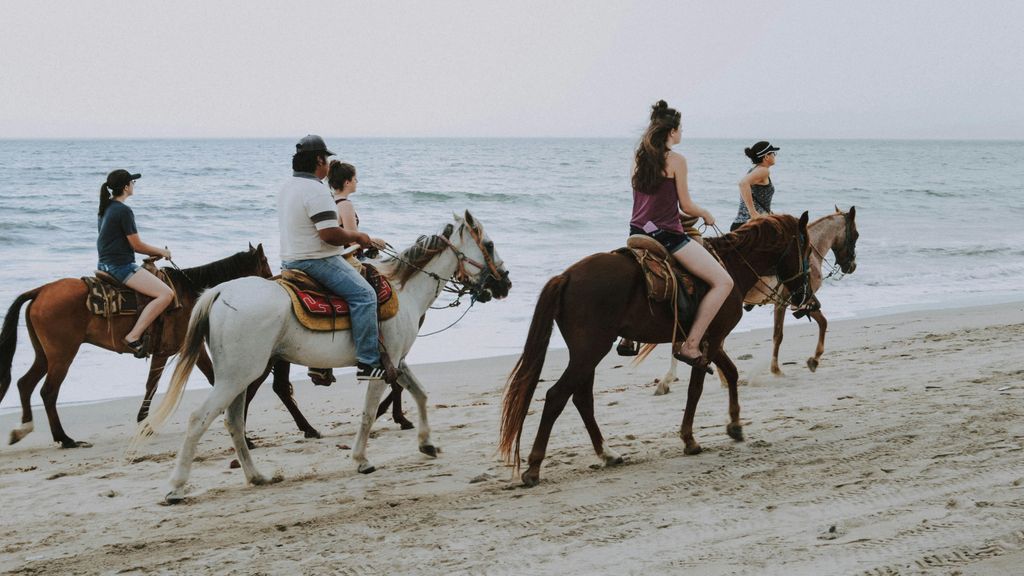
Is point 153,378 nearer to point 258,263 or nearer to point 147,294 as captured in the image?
point 147,294

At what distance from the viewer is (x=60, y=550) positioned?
5.14 m

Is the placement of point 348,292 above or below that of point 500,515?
above

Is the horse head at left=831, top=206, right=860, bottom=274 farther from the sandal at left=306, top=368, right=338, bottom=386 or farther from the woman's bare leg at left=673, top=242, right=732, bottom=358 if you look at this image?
the sandal at left=306, top=368, right=338, bottom=386

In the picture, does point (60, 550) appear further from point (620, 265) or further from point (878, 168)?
point (878, 168)

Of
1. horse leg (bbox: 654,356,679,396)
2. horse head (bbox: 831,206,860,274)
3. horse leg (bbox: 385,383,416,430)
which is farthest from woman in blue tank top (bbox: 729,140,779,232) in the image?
horse leg (bbox: 385,383,416,430)

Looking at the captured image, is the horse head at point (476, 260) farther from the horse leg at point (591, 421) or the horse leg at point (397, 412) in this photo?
the horse leg at point (397, 412)

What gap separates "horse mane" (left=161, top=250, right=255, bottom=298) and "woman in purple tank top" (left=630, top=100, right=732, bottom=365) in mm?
3795

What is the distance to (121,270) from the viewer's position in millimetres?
7961

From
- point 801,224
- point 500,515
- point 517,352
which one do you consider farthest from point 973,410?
point 517,352

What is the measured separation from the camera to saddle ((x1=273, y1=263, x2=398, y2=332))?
6074 millimetres

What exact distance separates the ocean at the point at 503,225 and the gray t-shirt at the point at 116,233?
254cm

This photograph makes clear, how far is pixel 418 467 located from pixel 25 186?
3687 centimetres

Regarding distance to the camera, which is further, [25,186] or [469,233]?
[25,186]

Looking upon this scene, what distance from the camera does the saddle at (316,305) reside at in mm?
6074
